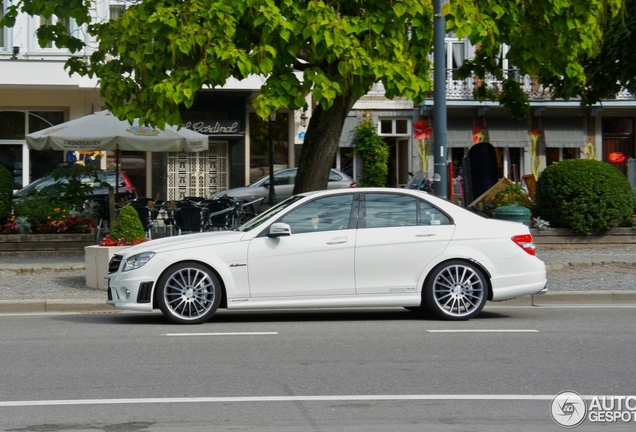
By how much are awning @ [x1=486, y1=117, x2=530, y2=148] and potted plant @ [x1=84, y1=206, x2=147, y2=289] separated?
25.9 m

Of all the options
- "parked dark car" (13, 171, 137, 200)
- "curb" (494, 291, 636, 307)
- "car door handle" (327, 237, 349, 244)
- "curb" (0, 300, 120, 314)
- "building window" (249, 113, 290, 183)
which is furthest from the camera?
"building window" (249, 113, 290, 183)

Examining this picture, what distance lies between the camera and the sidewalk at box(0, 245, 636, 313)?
42.7ft

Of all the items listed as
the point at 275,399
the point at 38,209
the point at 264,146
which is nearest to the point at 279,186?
the point at 264,146

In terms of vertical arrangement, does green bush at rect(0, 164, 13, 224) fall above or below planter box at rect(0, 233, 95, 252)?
above

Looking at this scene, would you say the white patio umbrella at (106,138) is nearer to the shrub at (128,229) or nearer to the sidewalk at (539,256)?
the sidewalk at (539,256)

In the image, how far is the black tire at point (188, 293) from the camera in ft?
35.6

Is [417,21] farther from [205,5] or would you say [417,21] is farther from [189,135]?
[189,135]

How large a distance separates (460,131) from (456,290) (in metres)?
28.0

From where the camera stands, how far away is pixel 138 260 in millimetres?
10961

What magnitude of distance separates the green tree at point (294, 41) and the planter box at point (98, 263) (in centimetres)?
197

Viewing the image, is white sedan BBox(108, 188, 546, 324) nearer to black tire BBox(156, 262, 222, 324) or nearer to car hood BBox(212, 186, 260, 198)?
black tire BBox(156, 262, 222, 324)

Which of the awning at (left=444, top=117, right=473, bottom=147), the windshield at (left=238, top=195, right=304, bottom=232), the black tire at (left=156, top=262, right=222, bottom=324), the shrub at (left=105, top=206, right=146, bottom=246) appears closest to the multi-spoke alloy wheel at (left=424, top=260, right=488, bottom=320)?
the windshield at (left=238, top=195, right=304, bottom=232)

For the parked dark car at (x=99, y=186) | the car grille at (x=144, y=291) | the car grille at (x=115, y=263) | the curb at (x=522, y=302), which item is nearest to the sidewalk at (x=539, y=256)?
the curb at (x=522, y=302)

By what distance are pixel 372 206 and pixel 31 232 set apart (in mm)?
10676
